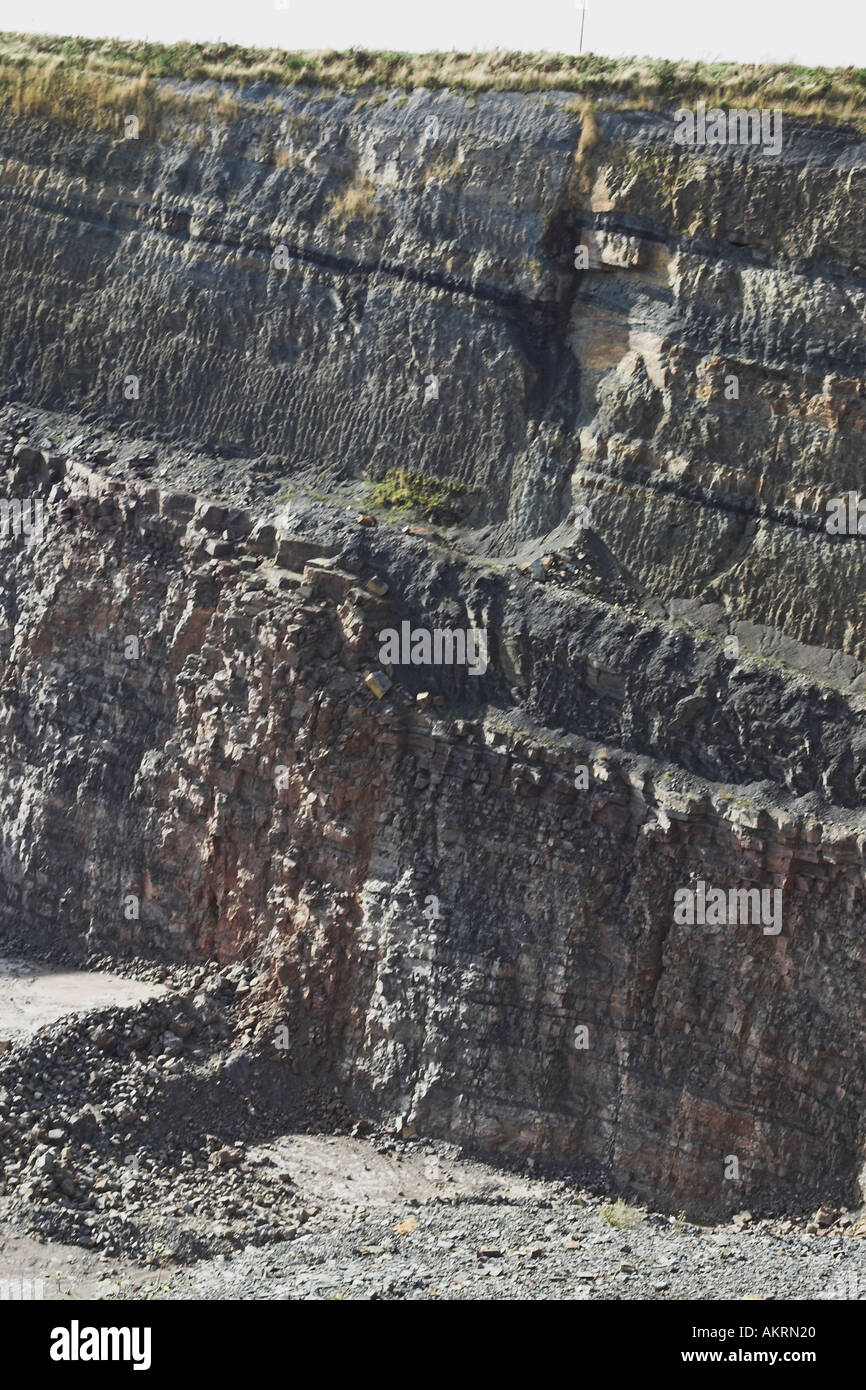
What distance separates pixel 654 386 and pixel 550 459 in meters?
1.78

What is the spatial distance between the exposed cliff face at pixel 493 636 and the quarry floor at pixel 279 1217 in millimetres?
971

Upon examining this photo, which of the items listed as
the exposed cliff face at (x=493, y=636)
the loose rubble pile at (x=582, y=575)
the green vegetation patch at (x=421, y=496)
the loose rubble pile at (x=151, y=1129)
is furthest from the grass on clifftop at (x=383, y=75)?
the loose rubble pile at (x=151, y=1129)

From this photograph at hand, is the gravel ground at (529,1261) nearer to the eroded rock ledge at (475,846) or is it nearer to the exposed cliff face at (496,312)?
the eroded rock ledge at (475,846)

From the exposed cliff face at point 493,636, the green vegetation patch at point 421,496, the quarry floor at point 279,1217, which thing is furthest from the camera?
the green vegetation patch at point 421,496

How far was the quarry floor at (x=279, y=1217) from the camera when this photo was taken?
771 inches

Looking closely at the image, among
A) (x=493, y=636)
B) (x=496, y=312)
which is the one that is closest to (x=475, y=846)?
(x=493, y=636)

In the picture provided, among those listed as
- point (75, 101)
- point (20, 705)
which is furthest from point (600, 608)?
point (75, 101)

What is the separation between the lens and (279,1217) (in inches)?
866

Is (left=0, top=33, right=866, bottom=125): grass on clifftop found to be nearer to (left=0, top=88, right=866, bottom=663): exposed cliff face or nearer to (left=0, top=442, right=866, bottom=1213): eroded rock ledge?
(left=0, top=88, right=866, bottom=663): exposed cliff face

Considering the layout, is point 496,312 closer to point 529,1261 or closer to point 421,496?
point 421,496

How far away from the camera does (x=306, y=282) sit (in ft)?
90.5

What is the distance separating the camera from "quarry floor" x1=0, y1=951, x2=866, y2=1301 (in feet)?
64.2

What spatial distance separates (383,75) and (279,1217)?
656 inches

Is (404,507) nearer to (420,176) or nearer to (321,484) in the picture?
(321,484)
